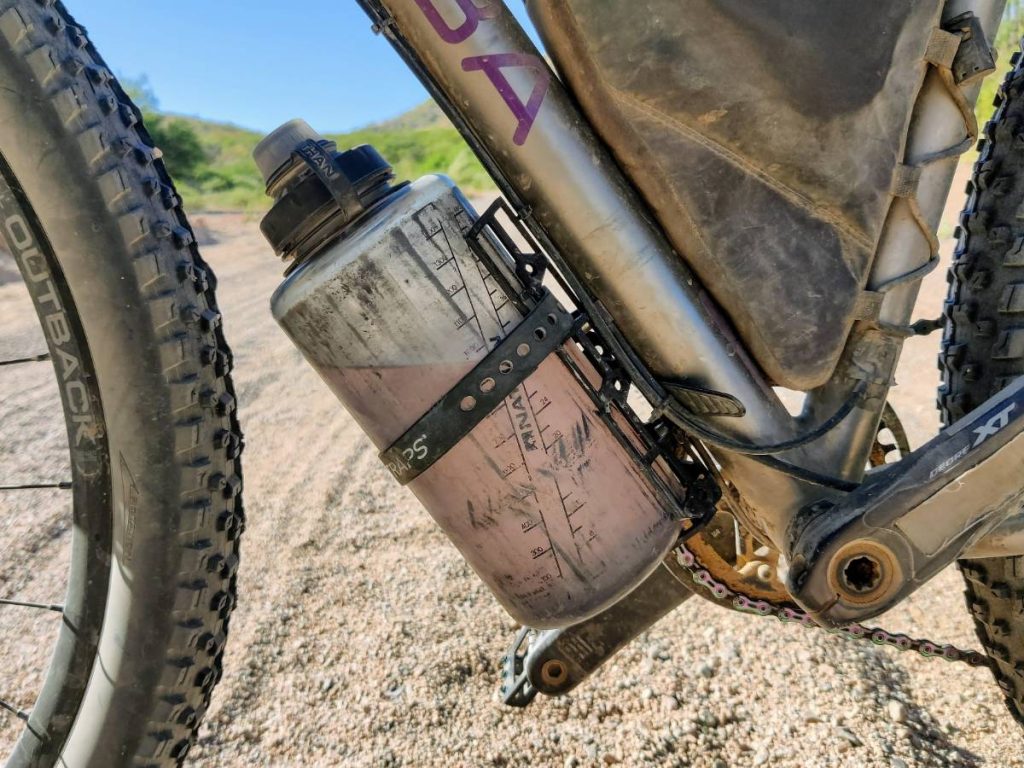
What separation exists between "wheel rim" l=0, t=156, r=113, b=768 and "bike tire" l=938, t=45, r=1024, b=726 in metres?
1.11

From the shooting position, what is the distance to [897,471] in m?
0.84

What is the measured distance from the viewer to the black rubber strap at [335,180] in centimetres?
76

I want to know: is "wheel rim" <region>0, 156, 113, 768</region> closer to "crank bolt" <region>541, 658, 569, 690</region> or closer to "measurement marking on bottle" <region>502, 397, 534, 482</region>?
"measurement marking on bottle" <region>502, 397, 534, 482</region>

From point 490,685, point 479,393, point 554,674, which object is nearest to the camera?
point 479,393

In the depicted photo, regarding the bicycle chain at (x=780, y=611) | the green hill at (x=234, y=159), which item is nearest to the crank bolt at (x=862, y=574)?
the bicycle chain at (x=780, y=611)

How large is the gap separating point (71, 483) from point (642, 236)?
0.70 metres

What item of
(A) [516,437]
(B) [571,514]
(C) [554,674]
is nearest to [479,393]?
(A) [516,437]

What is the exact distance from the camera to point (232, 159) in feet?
125

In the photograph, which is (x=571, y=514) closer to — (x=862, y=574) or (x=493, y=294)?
(x=493, y=294)

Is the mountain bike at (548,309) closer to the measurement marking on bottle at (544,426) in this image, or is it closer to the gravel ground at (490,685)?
the measurement marking on bottle at (544,426)

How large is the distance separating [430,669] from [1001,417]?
1.05m

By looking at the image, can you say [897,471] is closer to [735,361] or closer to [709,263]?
[735,361]

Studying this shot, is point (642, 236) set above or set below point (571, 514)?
above

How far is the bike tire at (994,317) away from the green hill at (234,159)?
5.35 meters
